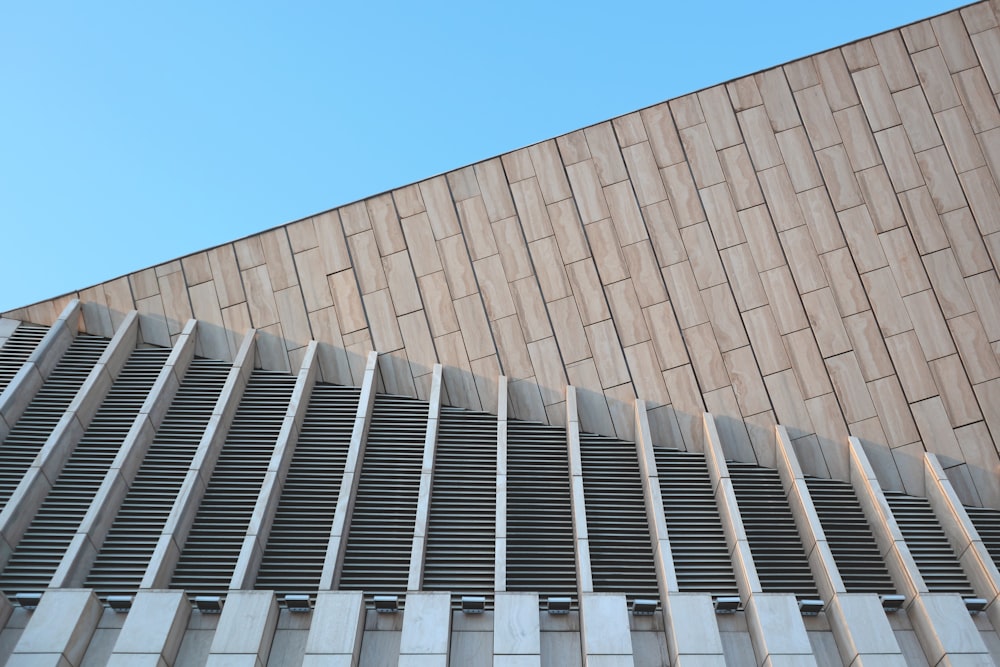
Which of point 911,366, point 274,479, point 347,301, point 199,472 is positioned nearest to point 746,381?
point 911,366

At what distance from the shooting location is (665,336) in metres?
19.3

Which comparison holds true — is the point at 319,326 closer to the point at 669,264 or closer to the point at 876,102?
the point at 669,264

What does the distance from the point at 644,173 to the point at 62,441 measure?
12295 mm

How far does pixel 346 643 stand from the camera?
13734mm

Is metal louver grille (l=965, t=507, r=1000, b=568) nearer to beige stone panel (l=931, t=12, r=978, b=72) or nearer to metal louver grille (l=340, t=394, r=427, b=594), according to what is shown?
beige stone panel (l=931, t=12, r=978, b=72)

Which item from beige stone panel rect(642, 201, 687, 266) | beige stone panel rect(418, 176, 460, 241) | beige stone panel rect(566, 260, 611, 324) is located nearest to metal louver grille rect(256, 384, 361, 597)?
beige stone panel rect(418, 176, 460, 241)

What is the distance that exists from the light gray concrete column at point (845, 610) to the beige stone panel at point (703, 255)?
15.5 feet

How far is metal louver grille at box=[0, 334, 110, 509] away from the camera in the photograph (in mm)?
17578

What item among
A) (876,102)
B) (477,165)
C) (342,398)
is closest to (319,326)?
(342,398)

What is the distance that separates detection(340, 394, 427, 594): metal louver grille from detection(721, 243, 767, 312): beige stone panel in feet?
21.6

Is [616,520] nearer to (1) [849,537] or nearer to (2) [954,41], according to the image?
(1) [849,537]

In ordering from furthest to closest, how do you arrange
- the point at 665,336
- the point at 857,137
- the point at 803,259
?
the point at 857,137, the point at 803,259, the point at 665,336

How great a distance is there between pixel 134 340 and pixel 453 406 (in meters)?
6.86

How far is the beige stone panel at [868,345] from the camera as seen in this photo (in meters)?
18.6
